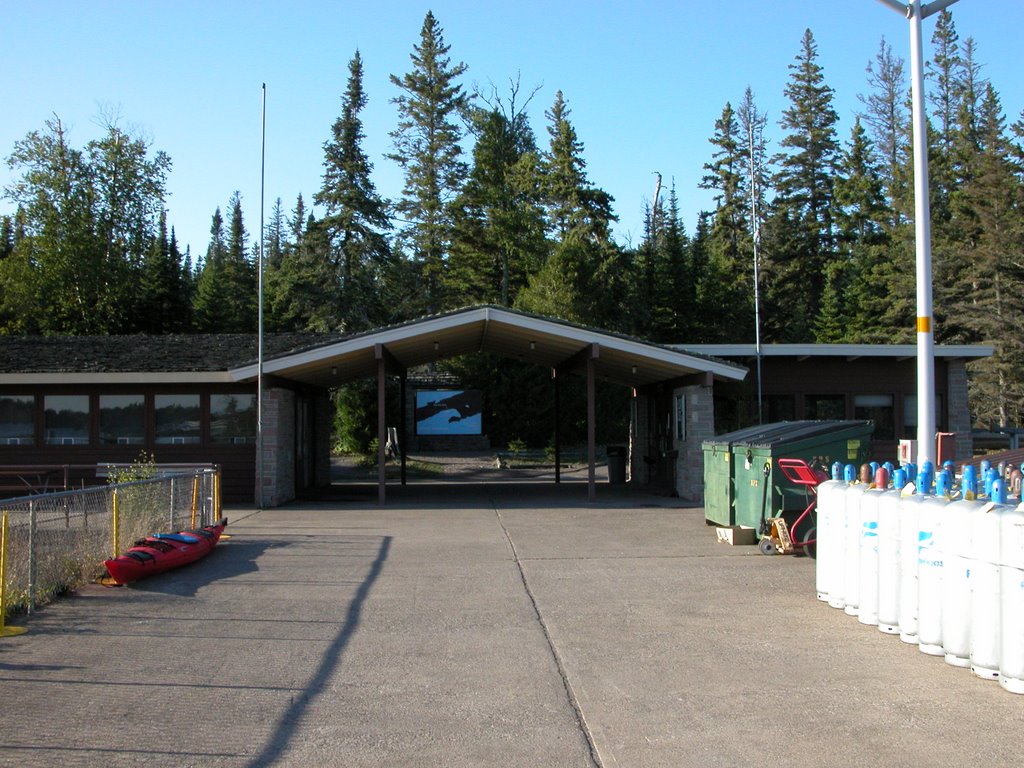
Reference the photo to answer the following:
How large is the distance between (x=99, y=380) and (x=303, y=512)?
18.2 feet

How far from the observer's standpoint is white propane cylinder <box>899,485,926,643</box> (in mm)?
7301

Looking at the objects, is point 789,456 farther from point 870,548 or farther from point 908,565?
point 908,565

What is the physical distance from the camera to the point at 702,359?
19406 mm

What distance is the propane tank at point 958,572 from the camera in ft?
21.4

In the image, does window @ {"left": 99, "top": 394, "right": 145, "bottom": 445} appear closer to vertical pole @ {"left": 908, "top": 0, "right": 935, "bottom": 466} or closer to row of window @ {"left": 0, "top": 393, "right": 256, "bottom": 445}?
row of window @ {"left": 0, "top": 393, "right": 256, "bottom": 445}

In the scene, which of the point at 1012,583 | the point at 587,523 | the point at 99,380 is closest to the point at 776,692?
the point at 1012,583

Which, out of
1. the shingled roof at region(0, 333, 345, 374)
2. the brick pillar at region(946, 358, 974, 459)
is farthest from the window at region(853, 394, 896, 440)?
the shingled roof at region(0, 333, 345, 374)

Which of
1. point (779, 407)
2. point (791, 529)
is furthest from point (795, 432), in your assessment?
point (779, 407)

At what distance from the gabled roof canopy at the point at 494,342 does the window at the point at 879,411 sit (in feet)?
16.3

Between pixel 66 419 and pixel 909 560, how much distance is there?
18783mm

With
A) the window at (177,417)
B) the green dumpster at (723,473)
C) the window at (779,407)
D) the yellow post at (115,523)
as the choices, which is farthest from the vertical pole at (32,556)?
the window at (779,407)

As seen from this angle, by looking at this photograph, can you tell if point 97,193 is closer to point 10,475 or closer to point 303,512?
point 10,475

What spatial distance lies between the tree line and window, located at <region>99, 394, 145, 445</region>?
67.5 feet

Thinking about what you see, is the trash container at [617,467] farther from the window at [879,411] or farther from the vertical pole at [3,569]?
the vertical pole at [3,569]
